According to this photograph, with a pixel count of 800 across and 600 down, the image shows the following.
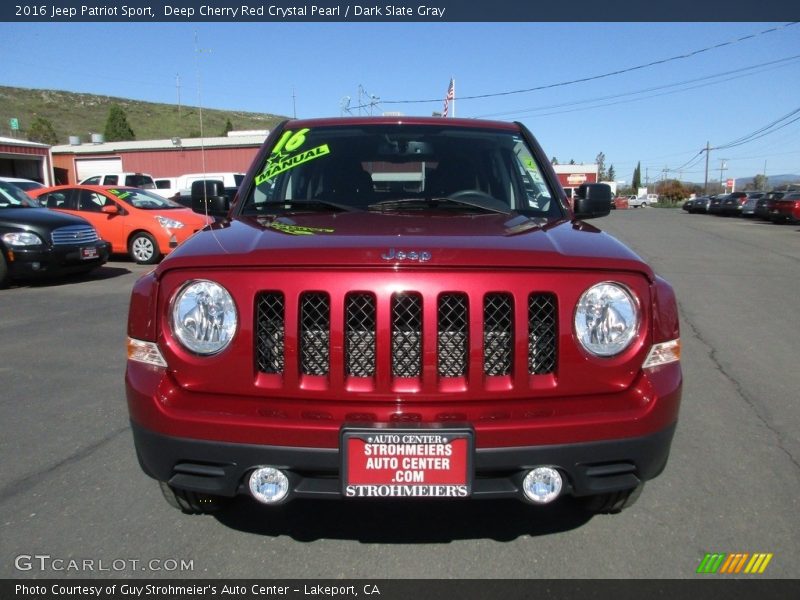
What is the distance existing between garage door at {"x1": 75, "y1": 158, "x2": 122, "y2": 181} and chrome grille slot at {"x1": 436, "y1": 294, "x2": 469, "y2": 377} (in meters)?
41.1

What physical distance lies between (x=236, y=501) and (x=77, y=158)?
4190cm

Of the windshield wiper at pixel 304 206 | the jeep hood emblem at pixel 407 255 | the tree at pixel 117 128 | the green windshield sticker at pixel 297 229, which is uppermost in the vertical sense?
the tree at pixel 117 128

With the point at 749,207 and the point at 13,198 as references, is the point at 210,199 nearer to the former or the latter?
the point at 13,198

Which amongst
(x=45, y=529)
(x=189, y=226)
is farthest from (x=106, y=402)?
(x=189, y=226)

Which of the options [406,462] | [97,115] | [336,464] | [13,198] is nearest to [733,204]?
[13,198]

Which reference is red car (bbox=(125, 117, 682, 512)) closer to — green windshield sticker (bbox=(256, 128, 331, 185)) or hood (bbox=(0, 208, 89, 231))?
green windshield sticker (bbox=(256, 128, 331, 185))

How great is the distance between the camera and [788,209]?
80.0 ft

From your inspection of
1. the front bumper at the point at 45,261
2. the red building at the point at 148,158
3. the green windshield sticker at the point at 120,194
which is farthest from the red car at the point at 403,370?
the red building at the point at 148,158

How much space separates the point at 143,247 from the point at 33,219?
Answer: 2.62 m

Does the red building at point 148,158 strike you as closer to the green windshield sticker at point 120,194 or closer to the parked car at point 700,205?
the green windshield sticker at point 120,194

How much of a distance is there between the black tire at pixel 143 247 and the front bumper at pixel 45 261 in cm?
199

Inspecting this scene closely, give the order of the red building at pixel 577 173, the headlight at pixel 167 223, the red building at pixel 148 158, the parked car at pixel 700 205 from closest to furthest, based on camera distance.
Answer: the headlight at pixel 167 223 → the red building at pixel 148 158 → the parked car at pixel 700 205 → the red building at pixel 577 173

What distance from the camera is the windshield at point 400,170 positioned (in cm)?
334

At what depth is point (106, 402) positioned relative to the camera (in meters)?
4.27
